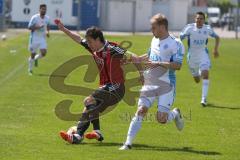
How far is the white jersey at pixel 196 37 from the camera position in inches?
715

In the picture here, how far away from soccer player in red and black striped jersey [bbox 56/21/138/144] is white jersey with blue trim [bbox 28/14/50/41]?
43.9 ft

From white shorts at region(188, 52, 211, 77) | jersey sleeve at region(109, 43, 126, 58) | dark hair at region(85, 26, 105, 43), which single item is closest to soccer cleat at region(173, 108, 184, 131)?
jersey sleeve at region(109, 43, 126, 58)

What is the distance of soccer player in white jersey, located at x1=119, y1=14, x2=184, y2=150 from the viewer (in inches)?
428

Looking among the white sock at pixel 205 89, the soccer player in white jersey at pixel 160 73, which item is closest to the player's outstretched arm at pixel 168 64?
the soccer player in white jersey at pixel 160 73

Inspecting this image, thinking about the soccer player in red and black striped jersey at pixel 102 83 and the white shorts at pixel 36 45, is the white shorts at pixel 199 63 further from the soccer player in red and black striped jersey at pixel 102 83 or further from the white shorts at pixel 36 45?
the white shorts at pixel 36 45

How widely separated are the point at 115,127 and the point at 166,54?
9.30ft

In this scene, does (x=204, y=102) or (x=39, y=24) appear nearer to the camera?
(x=204, y=102)

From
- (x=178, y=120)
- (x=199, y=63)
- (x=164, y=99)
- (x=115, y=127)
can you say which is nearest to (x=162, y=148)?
(x=164, y=99)

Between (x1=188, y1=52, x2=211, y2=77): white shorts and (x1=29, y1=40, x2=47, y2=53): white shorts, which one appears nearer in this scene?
(x1=188, y1=52, x2=211, y2=77): white shorts

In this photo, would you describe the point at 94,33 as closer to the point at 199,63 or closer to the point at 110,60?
the point at 110,60

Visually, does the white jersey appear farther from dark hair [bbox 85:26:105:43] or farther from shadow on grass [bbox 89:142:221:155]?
dark hair [bbox 85:26:105:43]

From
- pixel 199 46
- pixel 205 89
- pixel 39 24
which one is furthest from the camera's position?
pixel 39 24

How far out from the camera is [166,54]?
11.1 m

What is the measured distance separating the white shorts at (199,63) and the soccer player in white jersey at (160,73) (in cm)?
677
